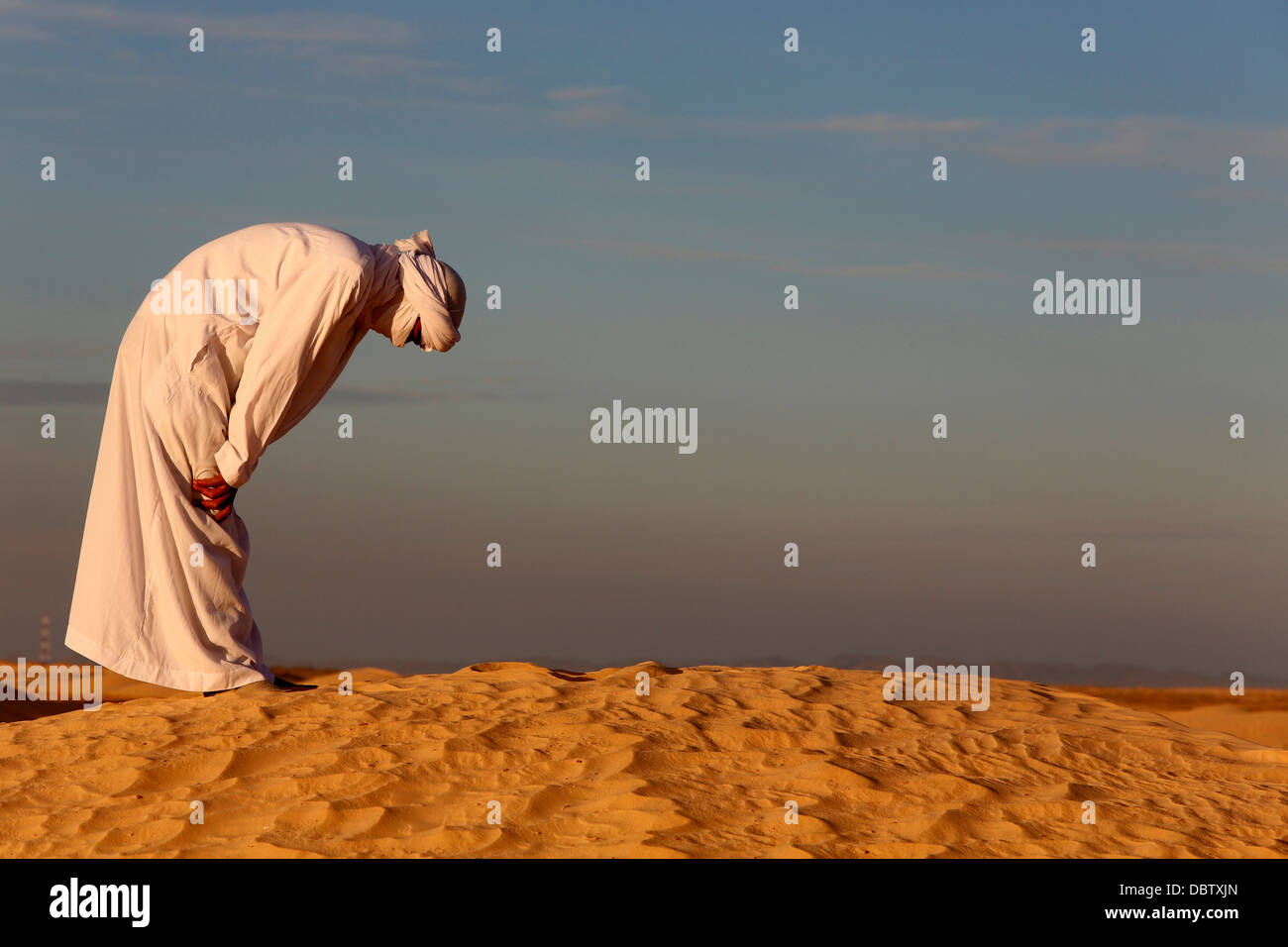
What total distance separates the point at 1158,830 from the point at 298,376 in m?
4.62

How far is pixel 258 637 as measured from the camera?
7426mm

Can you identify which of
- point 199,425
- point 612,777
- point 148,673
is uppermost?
point 199,425

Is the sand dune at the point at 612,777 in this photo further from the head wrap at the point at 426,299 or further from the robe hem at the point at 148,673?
the head wrap at the point at 426,299

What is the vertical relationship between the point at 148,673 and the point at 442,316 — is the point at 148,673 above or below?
below

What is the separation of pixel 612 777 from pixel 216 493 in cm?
→ 291

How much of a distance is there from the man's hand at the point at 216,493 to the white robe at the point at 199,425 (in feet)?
0.21

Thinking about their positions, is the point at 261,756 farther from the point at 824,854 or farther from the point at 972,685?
the point at 972,685

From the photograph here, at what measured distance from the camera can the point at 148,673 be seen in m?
6.99

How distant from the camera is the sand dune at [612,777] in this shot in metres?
5.02
